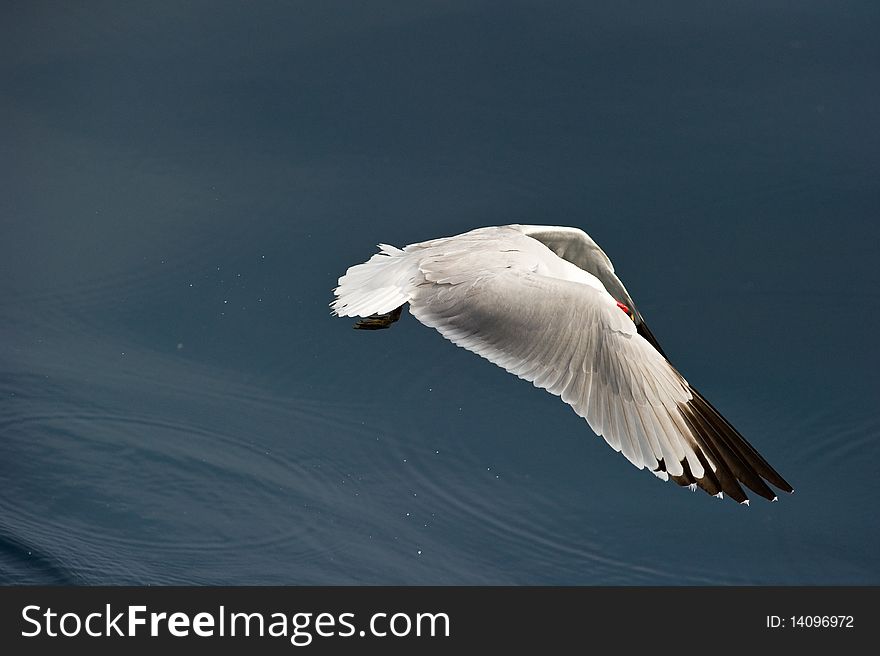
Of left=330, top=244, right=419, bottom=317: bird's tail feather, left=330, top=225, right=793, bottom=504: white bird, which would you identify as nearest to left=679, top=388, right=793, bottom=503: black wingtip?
left=330, top=225, right=793, bottom=504: white bird

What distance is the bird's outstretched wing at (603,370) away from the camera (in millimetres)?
2389

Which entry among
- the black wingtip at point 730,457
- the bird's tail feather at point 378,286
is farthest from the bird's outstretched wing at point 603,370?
the bird's tail feather at point 378,286

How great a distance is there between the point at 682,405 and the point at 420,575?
30.8 inches

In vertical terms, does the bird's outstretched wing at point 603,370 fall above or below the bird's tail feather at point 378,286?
below

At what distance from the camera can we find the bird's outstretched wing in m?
2.39

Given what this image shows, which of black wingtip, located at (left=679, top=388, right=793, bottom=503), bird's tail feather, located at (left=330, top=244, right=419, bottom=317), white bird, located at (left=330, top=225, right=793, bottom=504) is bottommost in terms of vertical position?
black wingtip, located at (left=679, top=388, right=793, bottom=503)

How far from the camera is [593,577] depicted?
9.23 ft

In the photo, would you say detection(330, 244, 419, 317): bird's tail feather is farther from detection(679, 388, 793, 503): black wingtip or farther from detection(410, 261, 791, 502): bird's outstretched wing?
detection(679, 388, 793, 503): black wingtip

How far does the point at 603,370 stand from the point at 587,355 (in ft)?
0.15

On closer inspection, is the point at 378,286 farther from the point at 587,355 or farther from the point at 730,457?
the point at 730,457

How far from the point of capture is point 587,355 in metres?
2.48

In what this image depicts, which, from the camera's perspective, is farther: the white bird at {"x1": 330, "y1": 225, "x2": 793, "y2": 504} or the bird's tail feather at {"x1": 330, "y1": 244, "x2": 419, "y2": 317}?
the bird's tail feather at {"x1": 330, "y1": 244, "x2": 419, "y2": 317}

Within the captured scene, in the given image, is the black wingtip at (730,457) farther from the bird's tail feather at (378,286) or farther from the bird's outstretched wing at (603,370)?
the bird's tail feather at (378,286)

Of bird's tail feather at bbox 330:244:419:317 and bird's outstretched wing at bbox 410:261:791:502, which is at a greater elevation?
bird's tail feather at bbox 330:244:419:317
